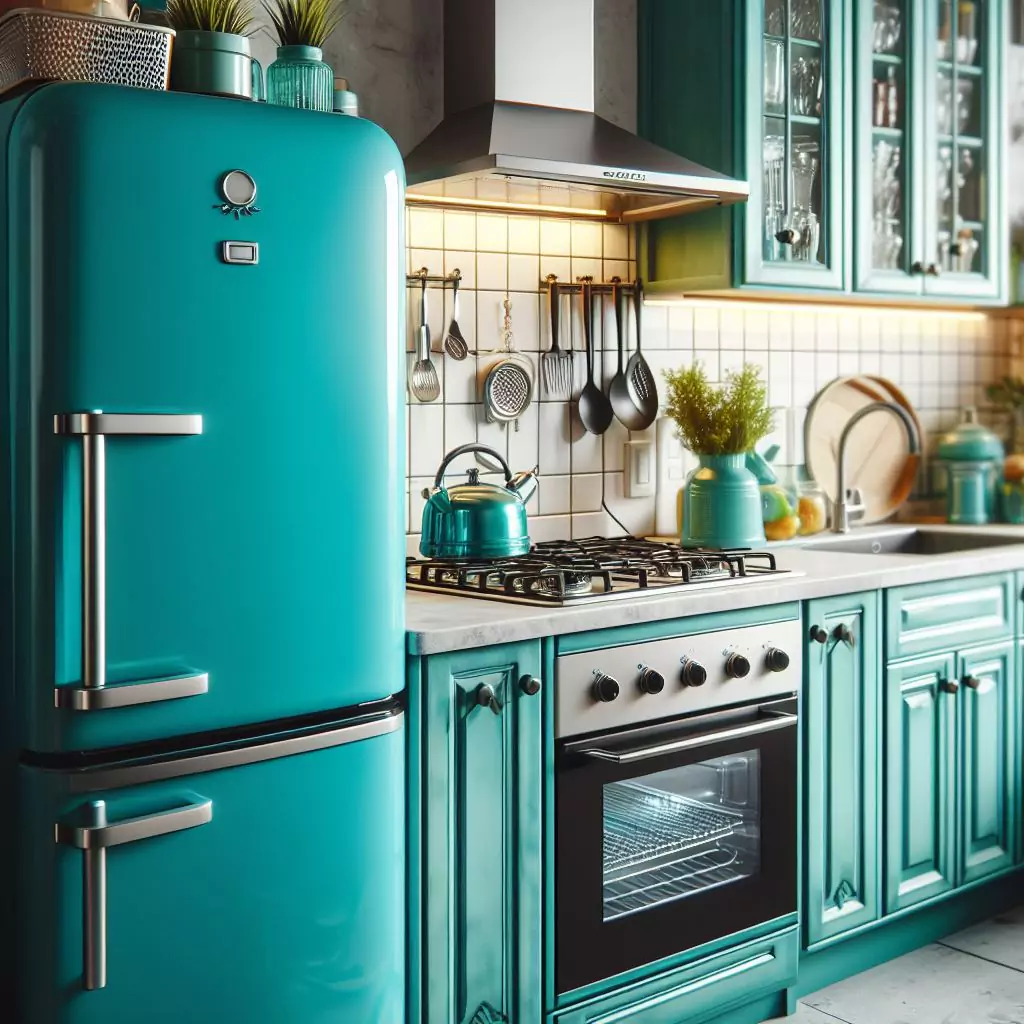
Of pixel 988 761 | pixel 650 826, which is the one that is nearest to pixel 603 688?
pixel 650 826

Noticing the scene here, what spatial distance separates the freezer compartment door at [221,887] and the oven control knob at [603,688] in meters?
0.41

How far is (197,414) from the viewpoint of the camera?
5.76 ft

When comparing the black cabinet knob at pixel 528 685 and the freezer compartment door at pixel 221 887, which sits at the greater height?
the black cabinet knob at pixel 528 685

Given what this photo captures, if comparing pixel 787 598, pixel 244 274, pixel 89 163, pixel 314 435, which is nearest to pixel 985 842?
pixel 787 598

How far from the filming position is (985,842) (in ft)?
10.2

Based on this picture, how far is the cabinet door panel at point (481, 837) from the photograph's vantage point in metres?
2.07

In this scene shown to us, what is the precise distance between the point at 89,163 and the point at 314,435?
0.48m

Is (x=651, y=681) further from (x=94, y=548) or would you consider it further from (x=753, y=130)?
(x=753, y=130)

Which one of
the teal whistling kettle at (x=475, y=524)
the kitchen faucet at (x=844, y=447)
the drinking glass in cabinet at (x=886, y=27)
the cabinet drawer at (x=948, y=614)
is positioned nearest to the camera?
the teal whistling kettle at (x=475, y=524)

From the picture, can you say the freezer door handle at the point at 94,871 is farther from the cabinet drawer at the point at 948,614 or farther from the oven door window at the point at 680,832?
the cabinet drawer at the point at 948,614

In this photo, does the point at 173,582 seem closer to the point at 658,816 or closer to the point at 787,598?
the point at 658,816

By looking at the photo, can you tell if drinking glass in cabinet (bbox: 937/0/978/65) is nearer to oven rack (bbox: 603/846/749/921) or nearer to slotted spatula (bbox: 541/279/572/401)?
slotted spatula (bbox: 541/279/572/401)

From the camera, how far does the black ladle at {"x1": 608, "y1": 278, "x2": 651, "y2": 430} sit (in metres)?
3.15

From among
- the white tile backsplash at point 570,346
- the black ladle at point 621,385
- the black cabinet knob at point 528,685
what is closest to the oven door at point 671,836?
the black cabinet knob at point 528,685
